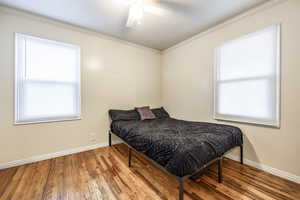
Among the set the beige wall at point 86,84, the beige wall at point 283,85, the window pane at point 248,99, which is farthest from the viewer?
the beige wall at point 86,84

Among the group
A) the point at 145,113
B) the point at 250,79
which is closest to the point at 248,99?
the point at 250,79

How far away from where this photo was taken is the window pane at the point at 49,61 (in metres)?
2.21

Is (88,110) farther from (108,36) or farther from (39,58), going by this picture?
(108,36)

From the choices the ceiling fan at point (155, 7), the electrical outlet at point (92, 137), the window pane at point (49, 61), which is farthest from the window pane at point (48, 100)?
the ceiling fan at point (155, 7)

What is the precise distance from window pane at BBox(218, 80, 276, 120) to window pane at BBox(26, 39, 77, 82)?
10.1ft

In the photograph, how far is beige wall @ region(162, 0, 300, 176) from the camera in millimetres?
1700

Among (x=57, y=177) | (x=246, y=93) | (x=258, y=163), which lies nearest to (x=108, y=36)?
(x=57, y=177)

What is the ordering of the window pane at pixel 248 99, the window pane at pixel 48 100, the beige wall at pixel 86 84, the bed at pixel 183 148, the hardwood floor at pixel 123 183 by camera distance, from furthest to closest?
the window pane at pixel 48 100
the beige wall at pixel 86 84
the window pane at pixel 248 99
the hardwood floor at pixel 123 183
the bed at pixel 183 148

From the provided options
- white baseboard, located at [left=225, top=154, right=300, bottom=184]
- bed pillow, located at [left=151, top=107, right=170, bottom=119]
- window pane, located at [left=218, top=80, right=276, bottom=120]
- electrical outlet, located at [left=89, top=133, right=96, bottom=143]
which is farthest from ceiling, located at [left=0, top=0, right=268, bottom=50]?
white baseboard, located at [left=225, top=154, right=300, bottom=184]

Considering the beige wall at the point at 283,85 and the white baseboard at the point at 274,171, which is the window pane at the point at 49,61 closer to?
the beige wall at the point at 283,85

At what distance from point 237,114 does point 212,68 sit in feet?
3.39

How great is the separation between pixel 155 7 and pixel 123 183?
2.67m

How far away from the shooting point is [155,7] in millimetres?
2031

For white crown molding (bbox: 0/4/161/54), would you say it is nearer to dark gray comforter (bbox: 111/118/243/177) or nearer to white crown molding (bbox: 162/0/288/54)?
white crown molding (bbox: 162/0/288/54)
